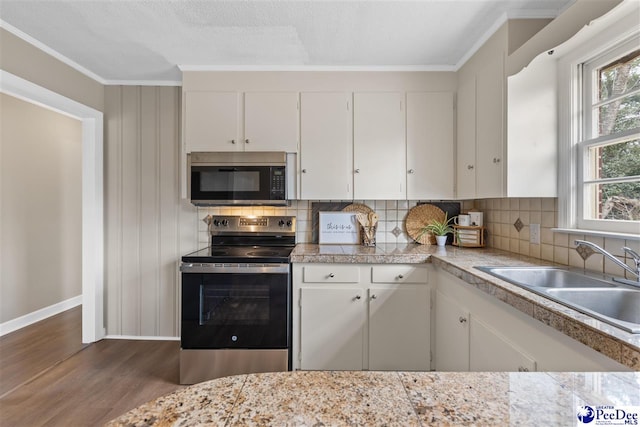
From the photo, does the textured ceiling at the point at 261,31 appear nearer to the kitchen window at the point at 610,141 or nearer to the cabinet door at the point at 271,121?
the cabinet door at the point at 271,121

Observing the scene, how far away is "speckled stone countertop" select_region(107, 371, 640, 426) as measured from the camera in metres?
0.45

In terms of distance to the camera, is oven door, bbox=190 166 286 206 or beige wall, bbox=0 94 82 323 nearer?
oven door, bbox=190 166 286 206

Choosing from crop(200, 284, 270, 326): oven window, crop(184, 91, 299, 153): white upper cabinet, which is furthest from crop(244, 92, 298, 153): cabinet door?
crop(200, 284, 270, 326): oven window

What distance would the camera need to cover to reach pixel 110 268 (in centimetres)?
279

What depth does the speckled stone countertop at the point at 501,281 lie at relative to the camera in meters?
0.83

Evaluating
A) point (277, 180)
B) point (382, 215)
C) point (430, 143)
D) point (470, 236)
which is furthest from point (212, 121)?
point (470, 236)

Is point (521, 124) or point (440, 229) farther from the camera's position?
point (440, 229)

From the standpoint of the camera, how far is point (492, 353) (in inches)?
55.9

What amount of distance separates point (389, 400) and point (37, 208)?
4.36 metres

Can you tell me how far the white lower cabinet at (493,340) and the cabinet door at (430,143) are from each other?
706 millimetres

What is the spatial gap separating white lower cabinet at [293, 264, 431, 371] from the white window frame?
0.87 metres

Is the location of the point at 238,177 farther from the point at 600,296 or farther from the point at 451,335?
the point at 600,296

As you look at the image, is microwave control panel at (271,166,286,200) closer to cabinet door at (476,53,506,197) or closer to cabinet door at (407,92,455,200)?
cabinet door at (407,92,455,200)

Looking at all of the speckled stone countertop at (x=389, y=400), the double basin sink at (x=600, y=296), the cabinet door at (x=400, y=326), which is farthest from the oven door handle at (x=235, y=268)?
the speckled stone countertop at (x=389, y=400)
